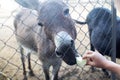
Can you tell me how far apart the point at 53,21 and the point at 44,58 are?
984 millimetres

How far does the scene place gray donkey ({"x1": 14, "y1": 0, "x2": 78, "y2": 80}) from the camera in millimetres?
2383

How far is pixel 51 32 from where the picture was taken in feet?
8.87

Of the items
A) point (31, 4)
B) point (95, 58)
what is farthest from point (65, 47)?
point (31, 4)

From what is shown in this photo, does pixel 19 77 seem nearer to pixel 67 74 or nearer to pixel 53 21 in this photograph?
pixel 67 74

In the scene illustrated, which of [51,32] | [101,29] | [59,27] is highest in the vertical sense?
[59,27]

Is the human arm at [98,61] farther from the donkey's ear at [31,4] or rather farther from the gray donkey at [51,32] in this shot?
the donkey's ear at [31,4]

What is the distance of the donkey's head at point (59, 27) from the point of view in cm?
233

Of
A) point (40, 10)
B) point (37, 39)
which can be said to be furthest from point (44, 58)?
point (40, 10)

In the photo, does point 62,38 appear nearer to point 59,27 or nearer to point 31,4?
point 59,27

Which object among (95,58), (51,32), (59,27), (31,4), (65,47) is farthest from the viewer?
(31,4)

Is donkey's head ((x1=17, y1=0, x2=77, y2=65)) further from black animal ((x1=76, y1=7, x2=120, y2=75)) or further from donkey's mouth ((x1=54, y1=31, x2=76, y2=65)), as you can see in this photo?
black animal ((x1=76, y1=7, x2=120, y2=75))

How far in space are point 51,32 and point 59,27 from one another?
0.59 feet

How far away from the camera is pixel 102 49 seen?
4.37 m

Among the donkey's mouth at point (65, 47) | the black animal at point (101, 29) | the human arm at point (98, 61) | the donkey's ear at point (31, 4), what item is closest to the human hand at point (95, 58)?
the human arm at point (98, 61)
